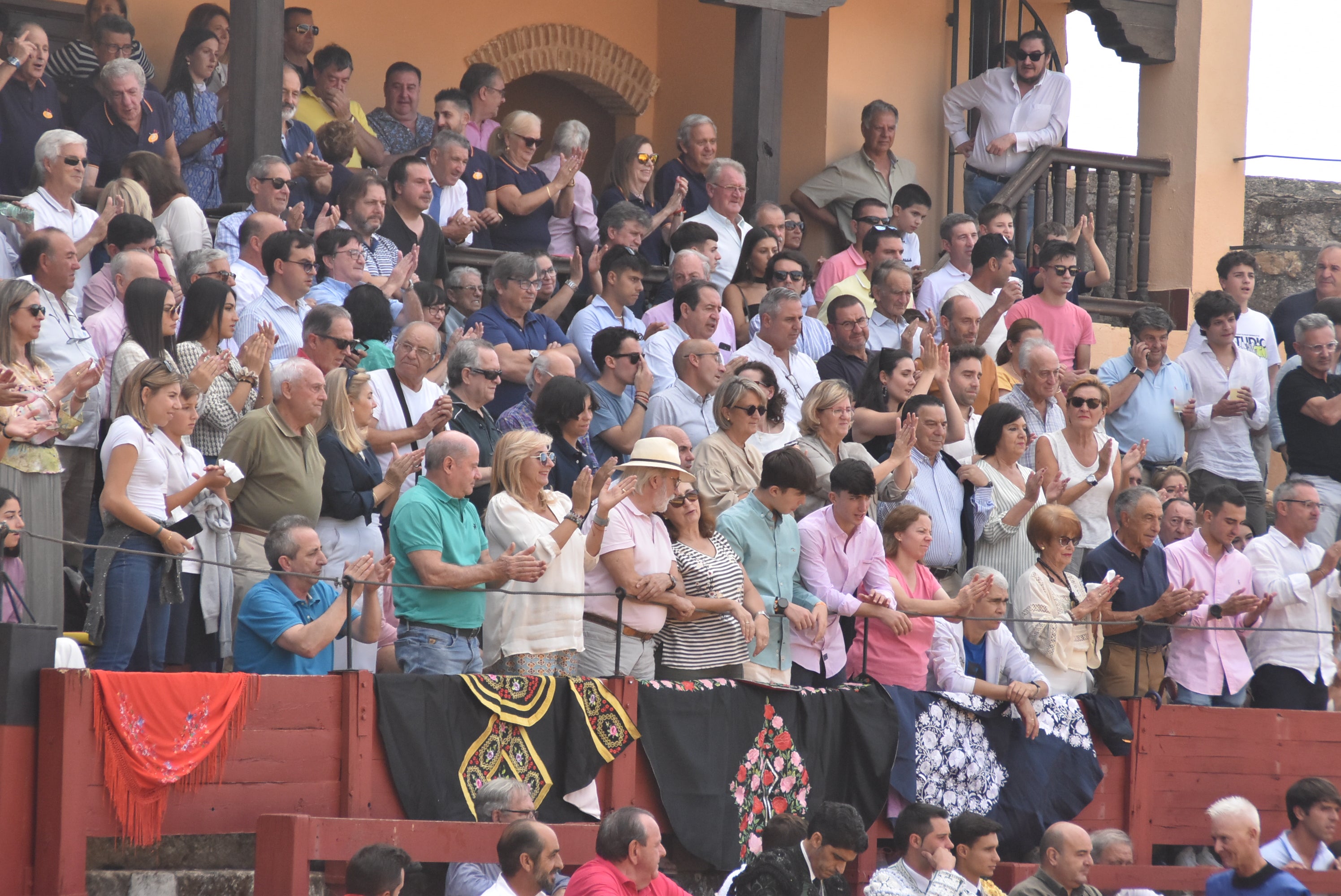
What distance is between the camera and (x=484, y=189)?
36.2ft

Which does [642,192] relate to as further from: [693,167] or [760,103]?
[760,103]

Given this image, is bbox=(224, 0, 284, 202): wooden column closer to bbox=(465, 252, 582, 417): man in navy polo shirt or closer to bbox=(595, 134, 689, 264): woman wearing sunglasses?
bbox=(465, 252, 582, 417): man in navy polo shirt

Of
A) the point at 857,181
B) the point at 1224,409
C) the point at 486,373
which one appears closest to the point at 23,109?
the point at 486,373

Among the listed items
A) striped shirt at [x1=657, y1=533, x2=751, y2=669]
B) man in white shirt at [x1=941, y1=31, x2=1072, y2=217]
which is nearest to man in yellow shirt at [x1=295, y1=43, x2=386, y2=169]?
man in white shirt at [x1=941, y1=31, x2=1072, y2=217]

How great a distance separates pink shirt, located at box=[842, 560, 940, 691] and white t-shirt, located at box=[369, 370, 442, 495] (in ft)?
5.87

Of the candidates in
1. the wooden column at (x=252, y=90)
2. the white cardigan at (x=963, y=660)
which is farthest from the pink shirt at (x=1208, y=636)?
the wooden column at (x=252, y=90)

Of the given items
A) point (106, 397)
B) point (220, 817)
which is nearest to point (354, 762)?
point (220, 817)

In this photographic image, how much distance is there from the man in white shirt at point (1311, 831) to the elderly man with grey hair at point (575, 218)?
5.06m

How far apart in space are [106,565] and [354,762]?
44.2 inches

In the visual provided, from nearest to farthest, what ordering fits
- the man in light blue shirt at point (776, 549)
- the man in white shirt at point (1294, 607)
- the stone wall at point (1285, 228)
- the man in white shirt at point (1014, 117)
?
the man in light blue shirt at point (776, 549) < the man in white shirt at point (1294, 607) < the man in white shirt at point (1014, 117) < the stone wall at point (1285, 228)

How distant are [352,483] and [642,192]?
4.41 metres

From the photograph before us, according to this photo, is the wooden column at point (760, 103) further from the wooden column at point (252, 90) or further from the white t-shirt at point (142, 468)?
the white t-shirt at point (142, 468)

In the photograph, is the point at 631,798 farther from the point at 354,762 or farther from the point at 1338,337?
the point at 1338,337

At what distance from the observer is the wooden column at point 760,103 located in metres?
12.3
